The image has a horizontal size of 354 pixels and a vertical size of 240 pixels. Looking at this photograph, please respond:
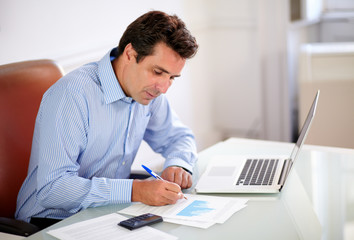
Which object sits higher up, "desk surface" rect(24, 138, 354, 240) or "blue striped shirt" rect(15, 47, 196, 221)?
"blue striped shirt" rect(15, 47, 196, 221)

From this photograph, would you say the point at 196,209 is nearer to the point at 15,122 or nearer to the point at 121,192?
the point at 121,192

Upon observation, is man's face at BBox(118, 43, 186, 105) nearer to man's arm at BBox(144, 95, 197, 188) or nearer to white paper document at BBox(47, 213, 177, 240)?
man's arm at BBox(144, 95, 197, 188)

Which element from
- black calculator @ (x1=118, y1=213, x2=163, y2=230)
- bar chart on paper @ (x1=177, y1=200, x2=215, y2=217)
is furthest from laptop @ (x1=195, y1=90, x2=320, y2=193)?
black calculator @ (x1=118, y1=213, x2=163, y2=230)

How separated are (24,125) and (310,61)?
2.18 m

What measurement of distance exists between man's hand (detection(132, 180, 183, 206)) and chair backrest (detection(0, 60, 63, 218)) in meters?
0.45

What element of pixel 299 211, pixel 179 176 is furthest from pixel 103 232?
pixel 299 211

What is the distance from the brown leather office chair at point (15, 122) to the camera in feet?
5.02

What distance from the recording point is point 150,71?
152 centimetres

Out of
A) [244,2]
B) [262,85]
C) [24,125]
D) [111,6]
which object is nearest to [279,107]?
[262,85]

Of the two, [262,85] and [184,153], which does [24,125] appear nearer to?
[184,153]

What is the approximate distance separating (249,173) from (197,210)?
0.32 meters

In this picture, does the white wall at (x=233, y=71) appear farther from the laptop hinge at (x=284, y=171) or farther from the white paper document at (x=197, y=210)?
the white paper document at (x=197, y=210)

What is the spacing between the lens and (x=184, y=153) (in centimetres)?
167

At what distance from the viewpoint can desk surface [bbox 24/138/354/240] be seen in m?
1.13
